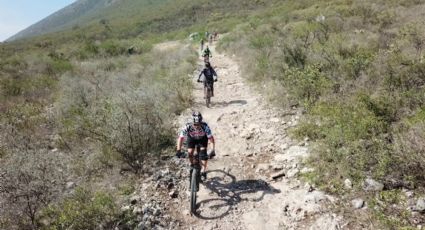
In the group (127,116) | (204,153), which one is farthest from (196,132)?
(127,116)

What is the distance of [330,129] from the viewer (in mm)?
8547

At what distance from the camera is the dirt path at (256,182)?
6559 mm

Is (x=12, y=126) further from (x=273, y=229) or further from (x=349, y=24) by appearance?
(x=349, y=24)

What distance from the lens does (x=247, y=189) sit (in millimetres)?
7676

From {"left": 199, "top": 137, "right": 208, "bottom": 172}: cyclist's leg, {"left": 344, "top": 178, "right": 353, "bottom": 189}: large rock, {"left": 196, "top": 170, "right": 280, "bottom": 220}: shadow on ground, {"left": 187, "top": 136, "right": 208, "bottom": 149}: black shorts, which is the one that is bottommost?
{"left": 196, "top": 170, "right": 280, "bottom": 220}: shadow on ground

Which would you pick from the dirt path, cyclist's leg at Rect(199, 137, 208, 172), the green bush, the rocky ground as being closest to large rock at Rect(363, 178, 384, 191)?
the rocky ground

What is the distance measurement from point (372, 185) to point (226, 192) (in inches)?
112

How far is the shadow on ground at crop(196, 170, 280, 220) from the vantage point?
22.9 feet

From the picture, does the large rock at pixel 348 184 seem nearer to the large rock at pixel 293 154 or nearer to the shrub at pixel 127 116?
the large rock at pixel 293 154

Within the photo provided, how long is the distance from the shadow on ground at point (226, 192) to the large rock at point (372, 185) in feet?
5.54

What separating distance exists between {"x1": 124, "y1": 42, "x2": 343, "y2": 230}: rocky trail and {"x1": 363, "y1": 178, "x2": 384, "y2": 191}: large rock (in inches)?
26.7

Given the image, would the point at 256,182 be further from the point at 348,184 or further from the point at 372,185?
the point at 372,185

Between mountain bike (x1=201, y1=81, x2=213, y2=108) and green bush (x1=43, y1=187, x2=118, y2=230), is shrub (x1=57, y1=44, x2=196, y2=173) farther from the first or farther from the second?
green bush (x1=43, y1=187, x2=118, y2=230)

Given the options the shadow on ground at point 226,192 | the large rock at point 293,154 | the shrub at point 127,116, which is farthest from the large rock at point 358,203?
the shrub at point 127,116
